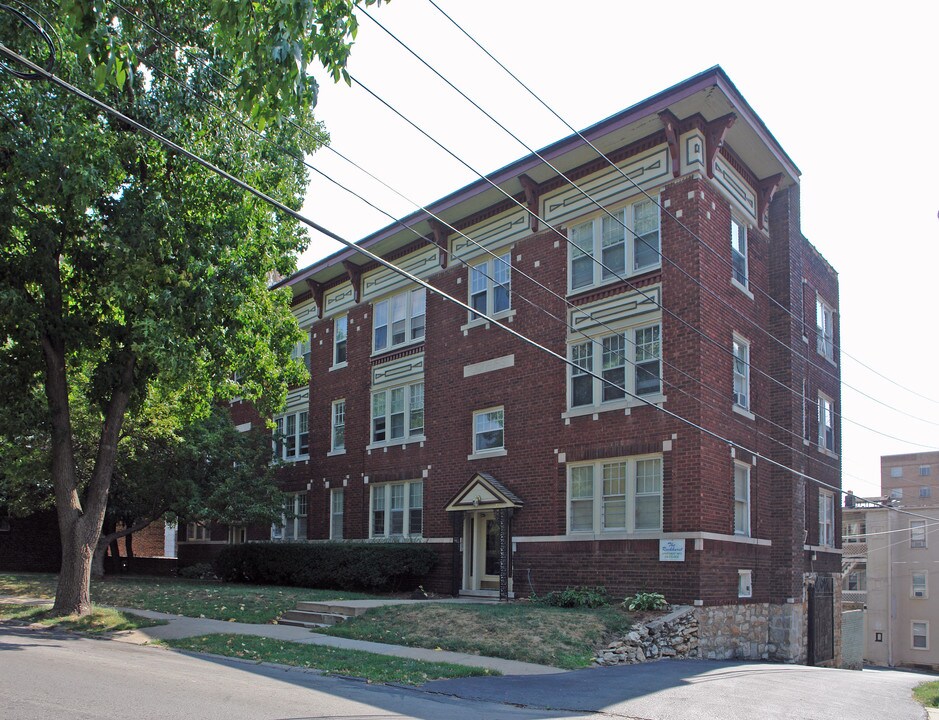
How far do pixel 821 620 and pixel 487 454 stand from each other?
9244 mm

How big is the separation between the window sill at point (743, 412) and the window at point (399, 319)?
9.86 meters

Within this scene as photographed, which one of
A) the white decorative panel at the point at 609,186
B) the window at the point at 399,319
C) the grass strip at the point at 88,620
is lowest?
the grass strip at the point at 88,620

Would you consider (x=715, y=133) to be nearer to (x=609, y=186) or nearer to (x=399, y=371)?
(x=609, y=186)

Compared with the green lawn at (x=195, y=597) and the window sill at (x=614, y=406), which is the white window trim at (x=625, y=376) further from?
the green lawn at (x=195, y=597)

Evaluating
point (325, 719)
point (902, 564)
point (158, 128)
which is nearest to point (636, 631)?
point (325, 719)

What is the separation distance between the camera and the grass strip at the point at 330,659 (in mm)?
12094

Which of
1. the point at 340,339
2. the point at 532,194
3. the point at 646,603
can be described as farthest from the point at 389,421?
the point at 646,603

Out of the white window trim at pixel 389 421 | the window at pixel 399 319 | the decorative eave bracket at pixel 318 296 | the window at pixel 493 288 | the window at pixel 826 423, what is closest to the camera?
the window at pixel 493 288

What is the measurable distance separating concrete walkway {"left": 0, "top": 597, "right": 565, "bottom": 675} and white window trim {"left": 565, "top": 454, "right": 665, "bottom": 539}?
4711mm

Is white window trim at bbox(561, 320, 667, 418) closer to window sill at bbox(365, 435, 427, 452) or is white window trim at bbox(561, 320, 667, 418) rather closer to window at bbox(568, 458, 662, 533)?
window at bbox(568, 458, 662, 533)

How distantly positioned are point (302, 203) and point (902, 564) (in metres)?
49.1

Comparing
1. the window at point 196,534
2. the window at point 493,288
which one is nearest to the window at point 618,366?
the window at point 493,288

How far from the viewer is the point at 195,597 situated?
2194 centimetres

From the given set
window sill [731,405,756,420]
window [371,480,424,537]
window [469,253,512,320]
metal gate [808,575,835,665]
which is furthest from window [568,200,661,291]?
metal gate [808,575,835,665]
